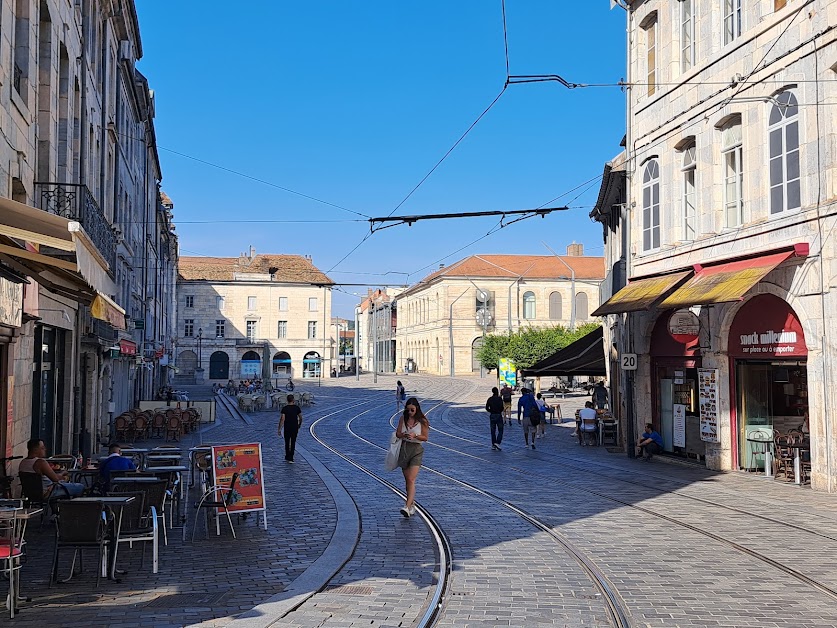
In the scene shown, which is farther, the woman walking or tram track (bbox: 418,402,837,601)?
the woman walking

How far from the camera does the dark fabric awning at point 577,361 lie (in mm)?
26750

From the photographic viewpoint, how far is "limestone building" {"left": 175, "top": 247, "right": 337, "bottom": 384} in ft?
297

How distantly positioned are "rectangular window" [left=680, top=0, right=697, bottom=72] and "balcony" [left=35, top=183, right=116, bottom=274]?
1280 cm

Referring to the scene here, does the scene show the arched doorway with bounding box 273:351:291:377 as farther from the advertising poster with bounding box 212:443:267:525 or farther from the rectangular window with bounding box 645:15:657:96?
the advertising poster with bounding box 212:443:267:525

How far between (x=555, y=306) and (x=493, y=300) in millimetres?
6557

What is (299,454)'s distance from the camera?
21344 millimetres

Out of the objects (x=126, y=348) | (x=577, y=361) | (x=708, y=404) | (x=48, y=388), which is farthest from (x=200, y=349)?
(x=708, y=404)

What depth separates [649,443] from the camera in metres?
20.2

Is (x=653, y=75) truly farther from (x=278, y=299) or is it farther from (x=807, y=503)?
(x=278, y=299)

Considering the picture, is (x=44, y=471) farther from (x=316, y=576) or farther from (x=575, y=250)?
(x=575, y=250)

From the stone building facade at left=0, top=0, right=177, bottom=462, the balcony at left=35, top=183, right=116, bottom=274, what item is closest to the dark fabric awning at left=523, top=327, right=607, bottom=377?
the stone building facade at left=0, top=0, right=177, bottom=462

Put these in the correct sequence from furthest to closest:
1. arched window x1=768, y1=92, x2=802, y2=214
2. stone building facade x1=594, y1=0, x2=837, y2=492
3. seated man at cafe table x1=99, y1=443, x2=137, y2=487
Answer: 1. arched window x1=768, y1=92, x2=802, y2=214
2. stone building facade x1=594, y1=0, x2=837, y2=492
3. seated man at cafe table x1=99, y1=443, x2=137, y2=487

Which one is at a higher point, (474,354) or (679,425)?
(474,354)

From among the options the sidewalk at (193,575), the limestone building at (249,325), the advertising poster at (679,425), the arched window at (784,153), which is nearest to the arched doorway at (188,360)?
the limestone building at (249,325)
